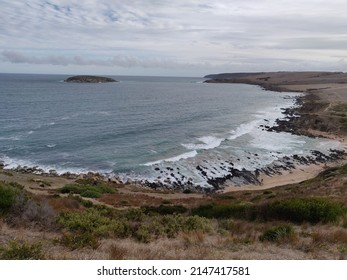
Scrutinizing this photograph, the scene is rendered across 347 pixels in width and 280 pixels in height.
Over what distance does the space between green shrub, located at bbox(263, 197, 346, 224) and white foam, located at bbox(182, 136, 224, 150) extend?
112ft

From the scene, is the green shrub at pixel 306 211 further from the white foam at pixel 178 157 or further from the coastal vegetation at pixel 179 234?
the white foam at pixel 178 157

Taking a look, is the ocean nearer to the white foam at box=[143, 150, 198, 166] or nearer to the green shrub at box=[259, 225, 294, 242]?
the white foam at box=[143, 150, 198, 166]

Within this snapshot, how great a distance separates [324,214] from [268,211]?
2304mm

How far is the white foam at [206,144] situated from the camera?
162 ft

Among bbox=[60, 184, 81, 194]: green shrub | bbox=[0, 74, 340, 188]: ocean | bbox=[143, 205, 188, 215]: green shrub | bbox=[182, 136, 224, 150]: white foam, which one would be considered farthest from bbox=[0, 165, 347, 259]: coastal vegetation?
bbox=[182, 136, 224, 150]: white foam

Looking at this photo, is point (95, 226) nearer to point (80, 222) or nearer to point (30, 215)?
point (80, 222)

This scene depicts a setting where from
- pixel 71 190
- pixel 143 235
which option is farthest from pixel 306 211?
pixel 71 190

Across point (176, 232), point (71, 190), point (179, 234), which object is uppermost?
point (179, 234)

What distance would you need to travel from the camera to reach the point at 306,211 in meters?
13.9

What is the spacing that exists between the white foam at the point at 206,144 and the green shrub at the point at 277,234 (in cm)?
3803

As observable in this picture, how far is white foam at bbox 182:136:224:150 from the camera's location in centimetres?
4951

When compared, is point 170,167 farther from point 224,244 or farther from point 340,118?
point 340,118

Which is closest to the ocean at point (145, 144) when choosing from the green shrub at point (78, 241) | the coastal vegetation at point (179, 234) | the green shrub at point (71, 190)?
the green shrub at point (71, 190)

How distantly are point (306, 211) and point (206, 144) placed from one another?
124ft
